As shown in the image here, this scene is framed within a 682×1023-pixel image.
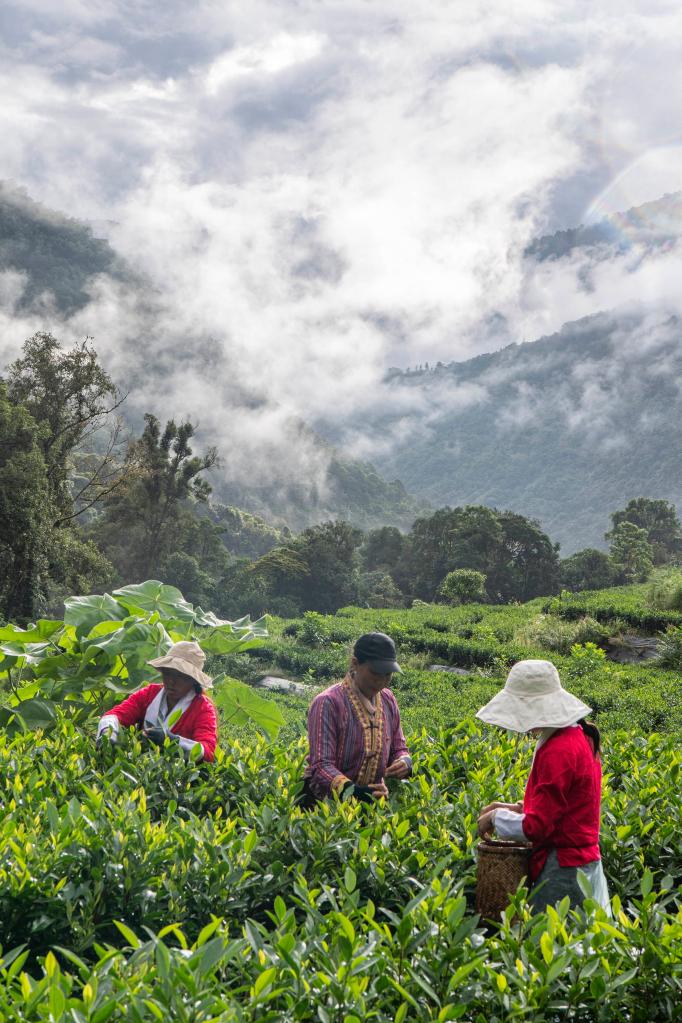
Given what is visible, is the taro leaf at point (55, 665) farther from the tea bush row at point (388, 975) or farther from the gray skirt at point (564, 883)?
the gray skirt at point (564, 883)

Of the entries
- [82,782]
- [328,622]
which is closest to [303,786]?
[82,782]

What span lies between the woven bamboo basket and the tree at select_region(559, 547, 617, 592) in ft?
118

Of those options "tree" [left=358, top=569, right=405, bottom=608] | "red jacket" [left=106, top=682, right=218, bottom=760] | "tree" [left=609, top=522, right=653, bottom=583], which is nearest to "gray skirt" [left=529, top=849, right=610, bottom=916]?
"red jacket" [left=106, top=682, right=218, bottom=760]

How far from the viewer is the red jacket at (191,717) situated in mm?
4281

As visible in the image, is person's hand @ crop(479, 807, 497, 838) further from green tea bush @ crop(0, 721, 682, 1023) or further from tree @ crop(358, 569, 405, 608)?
tree @ crop(358, 569, 405, 608)

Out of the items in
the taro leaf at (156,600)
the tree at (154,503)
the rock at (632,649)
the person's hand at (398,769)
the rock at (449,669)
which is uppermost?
the tree at (154,503)

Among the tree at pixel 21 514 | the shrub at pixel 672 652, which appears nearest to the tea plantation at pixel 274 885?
the shrub at pixel 672 652

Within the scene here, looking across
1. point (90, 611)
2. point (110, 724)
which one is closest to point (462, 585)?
point (90, 611)

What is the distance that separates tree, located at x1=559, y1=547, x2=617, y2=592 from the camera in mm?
37531

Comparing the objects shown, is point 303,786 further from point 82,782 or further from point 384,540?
point 384,540

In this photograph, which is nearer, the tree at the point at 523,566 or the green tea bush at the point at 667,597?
the green tea bush at the point at 667,597

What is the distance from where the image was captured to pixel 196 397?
434ft

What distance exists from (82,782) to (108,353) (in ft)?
422

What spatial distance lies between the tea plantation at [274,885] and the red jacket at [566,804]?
24cm
